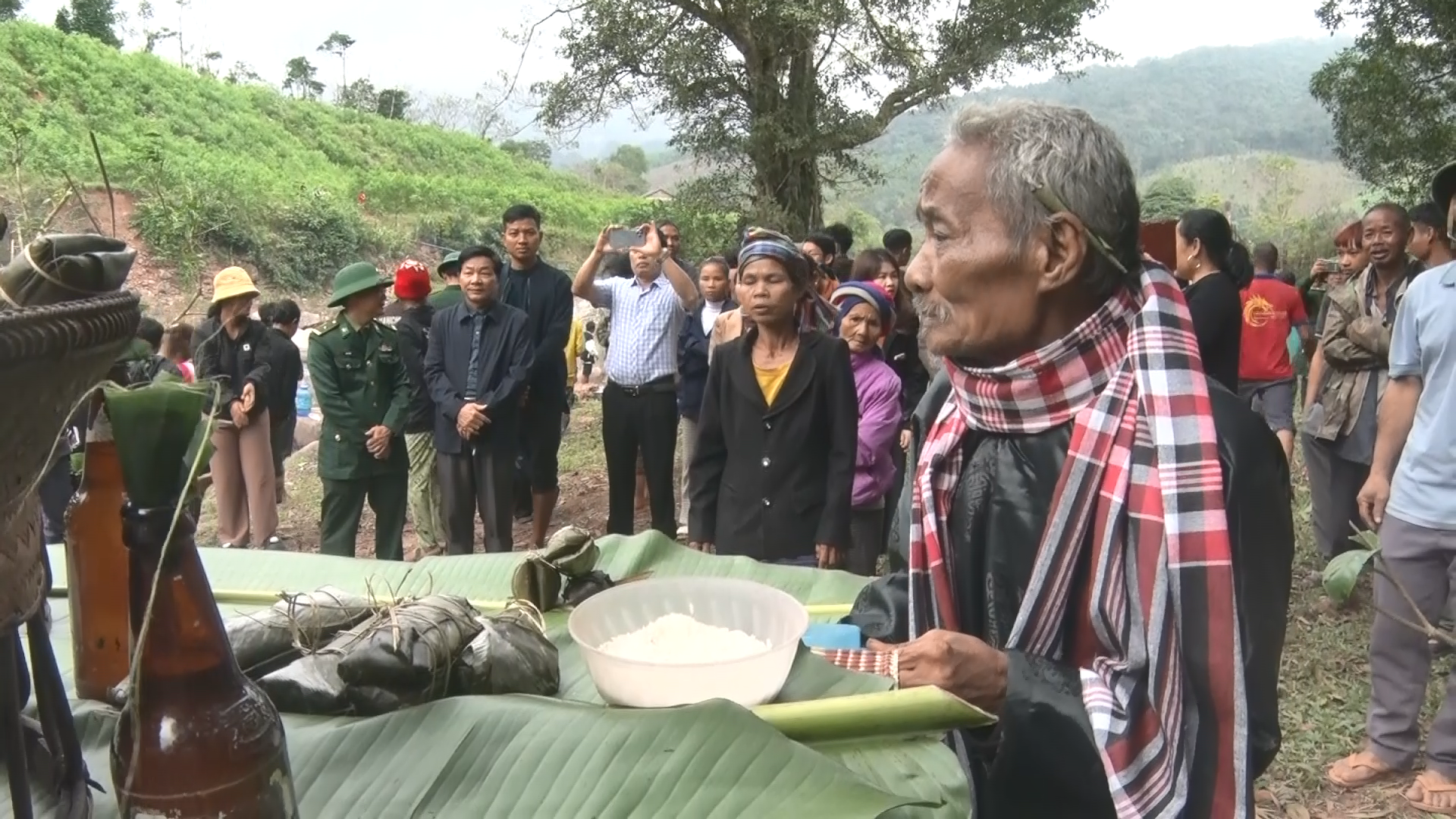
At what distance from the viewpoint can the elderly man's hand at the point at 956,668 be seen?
127 cm

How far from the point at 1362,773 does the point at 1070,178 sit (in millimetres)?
3098

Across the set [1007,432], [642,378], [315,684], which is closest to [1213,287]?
[642,378]

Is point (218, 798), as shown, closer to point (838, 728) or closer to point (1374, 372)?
point (838, 728)

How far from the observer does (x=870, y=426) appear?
433cm

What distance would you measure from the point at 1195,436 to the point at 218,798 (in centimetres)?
119

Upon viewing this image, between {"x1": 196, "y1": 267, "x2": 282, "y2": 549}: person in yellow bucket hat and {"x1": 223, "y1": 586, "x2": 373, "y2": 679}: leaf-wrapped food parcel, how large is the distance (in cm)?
522

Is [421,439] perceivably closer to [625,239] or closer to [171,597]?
[625,239]

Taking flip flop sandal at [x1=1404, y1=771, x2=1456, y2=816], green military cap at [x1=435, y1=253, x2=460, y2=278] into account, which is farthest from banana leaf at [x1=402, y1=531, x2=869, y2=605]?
green military cap at [x1=435, y1=253, x2=460, y2=278]

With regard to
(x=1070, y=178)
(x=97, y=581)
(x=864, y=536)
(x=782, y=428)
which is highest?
(x=1070, y=178)

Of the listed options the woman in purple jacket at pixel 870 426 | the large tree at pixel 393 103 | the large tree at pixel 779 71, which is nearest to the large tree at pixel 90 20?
the large tree at pixel 393 103

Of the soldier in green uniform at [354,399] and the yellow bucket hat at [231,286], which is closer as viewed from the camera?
the soldier in green uniform at [354,399]

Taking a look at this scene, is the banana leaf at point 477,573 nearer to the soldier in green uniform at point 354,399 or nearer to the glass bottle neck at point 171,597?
the glass bottle neck at point 171,597

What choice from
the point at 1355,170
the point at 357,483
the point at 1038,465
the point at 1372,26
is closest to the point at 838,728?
the point at 1038,465

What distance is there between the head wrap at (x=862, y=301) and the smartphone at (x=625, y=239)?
4.96 ft
